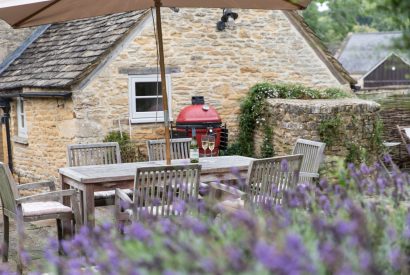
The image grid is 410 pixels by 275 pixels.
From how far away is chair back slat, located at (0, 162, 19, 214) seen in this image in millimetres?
6074

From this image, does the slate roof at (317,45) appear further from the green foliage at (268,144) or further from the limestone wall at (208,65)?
the green foliage at (268,144)

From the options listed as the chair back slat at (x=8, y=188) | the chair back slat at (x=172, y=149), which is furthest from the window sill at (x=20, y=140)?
the chair back slat at (x=8, y=188)

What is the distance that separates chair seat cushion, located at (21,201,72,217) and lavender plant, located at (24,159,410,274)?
3.09 metres

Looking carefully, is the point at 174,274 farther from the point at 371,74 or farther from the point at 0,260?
the point at 371,74

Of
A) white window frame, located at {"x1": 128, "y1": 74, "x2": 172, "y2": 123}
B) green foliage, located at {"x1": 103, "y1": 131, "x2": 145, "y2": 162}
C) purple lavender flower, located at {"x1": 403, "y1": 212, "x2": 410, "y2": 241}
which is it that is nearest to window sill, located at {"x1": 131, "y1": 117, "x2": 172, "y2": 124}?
white window frame, located at {"x1": 128, "y1": 74, "x2": 172, "y2": 123}

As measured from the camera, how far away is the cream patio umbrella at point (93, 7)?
6.46 metres

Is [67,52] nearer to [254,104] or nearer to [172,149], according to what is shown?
[254,104]

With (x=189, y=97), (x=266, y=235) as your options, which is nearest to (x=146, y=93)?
(x=189, y=97)

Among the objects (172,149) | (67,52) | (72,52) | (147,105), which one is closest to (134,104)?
(147,105)

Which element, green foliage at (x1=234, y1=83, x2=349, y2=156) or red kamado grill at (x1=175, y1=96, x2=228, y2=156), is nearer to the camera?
red kamado grill at (x1=175, y1=96, x2=228, y2=156)

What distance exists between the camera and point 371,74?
55.1 meters

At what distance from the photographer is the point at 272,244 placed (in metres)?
2.58

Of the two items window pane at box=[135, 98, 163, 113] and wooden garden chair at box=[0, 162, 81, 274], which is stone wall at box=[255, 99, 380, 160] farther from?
wooden garden chair at box=[0, 162, 81, 274]

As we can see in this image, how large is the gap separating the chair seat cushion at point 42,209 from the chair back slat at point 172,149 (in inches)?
71.4
